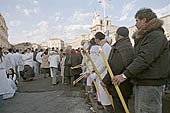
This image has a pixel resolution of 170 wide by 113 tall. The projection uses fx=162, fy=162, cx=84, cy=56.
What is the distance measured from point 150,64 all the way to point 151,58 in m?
0.09

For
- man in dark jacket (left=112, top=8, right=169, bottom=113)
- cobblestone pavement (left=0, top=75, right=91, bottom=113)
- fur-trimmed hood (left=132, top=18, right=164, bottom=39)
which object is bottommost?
cobblestone pavement (left=0, top=75, right=91, bottom=113)

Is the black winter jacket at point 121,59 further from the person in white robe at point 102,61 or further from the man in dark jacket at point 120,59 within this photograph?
the person in white robe at point 102,61

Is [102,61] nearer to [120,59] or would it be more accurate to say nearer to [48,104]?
[120,59]

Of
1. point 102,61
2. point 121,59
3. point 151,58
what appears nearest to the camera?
point 151,58

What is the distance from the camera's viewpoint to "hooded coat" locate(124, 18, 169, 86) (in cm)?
207

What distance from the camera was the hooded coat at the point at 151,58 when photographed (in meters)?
2.07

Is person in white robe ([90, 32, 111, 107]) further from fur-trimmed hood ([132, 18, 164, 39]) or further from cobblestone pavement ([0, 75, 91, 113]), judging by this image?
cobblestone pavement ([0, 75, 91, 113])

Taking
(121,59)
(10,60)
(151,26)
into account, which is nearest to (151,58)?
(151,26)

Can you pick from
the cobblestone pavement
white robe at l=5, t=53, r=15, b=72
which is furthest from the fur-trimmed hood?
white robe at l=5, t=53, r=15, b=72

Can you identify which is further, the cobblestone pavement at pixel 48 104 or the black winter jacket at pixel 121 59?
the cobblestone pavement at pixel 48 104

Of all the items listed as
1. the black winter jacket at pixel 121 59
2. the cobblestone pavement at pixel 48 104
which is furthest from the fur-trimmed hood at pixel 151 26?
the cobblestone pavement at pixel 48 104

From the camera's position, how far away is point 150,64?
2111mm

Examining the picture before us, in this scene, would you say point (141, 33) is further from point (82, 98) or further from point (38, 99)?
point (38, 99)

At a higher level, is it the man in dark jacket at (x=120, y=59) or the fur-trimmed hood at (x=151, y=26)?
the fur-trimmed hood at (x=151, y=26)
